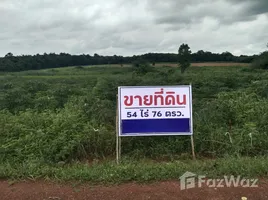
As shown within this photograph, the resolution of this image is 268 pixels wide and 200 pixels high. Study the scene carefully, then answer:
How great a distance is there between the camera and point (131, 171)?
13.4 ft

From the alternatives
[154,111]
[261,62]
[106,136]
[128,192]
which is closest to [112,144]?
[106,136]

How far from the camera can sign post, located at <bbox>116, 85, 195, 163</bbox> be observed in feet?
16.3

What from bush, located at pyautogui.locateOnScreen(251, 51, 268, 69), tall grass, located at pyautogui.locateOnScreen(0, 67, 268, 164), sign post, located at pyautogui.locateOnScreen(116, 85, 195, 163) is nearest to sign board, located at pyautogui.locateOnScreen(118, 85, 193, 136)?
sign post, located at pyautogui.locateOnScreen(116, 85, 195, 163)

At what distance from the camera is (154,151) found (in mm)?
5062

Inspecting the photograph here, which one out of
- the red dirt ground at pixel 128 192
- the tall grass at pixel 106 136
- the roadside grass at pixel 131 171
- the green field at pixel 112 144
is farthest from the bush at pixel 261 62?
the red dirt ground at pixel 128 192

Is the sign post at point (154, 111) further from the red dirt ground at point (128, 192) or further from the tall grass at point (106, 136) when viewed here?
the red dirt ground at point (128, 192)

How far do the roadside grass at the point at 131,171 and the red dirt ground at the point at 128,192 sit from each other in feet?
0.49

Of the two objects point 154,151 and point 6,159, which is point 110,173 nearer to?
point 154,151

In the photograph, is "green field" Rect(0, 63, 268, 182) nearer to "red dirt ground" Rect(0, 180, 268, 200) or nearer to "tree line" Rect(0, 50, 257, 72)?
"red dirt ground" Rect(0, 180, 268, 200)

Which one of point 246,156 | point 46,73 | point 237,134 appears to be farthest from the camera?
point 46,73

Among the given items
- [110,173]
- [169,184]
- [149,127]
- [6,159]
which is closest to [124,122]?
[149,127]

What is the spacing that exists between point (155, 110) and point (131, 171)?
125 centimetres

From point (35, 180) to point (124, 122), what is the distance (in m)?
1.62

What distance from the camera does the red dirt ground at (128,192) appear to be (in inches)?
140
